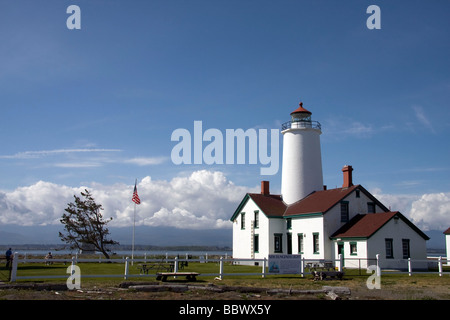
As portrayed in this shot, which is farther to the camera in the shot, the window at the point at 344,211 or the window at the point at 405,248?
the window at the point at 344,211

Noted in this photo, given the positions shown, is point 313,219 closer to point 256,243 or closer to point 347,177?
point 347,177

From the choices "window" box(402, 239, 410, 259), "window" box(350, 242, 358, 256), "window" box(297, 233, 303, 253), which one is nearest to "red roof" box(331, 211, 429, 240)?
"window" box(350, 242, 358, 256)

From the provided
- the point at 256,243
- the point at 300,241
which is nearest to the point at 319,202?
the point at 300,241

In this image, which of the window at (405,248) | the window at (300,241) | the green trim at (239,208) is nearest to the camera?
the window at (405,248)

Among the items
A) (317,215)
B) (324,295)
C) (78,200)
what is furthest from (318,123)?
(324,295)

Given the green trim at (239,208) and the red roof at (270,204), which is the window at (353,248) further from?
the green trim at (239,208)

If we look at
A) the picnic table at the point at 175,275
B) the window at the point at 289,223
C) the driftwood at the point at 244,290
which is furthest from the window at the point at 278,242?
the driftwood at the point at 244,290

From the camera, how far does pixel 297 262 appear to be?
24.5 m

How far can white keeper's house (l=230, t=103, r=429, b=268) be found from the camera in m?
31.7

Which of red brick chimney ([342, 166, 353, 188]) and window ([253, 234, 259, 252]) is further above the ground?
red brick chimney ([342, 166, 353, 188])

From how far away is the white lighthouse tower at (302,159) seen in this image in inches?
1572

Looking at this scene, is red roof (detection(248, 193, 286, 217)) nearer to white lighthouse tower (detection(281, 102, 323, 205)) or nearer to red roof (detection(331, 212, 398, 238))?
white lighthouse tower (detection(281, 102, 323, 205))
